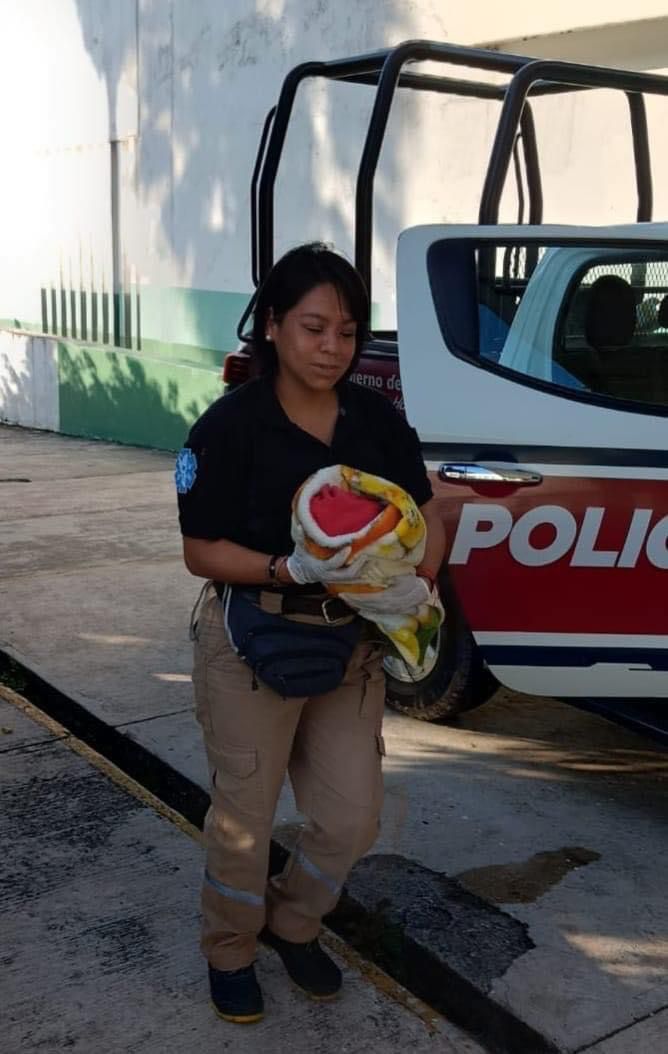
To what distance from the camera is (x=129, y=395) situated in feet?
38.6

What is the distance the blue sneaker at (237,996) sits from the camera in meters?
2.61

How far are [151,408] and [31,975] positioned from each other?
8986 mm

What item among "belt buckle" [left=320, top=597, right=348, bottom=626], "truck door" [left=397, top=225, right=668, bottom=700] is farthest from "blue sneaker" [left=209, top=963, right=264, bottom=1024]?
"truck door" [left=397, top=225, right=668, bottom=700]

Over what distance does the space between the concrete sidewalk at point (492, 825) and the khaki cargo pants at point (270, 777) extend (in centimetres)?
50

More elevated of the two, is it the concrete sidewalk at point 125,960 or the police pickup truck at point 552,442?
the police pickup truck at point 552,442

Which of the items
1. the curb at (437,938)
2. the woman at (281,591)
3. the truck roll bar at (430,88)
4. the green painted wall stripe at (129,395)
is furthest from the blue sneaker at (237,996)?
the green painted wall stripe at (129,395)

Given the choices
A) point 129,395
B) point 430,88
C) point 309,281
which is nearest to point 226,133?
point 129,395

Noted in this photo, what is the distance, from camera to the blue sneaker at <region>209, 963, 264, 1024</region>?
2607 millimetres

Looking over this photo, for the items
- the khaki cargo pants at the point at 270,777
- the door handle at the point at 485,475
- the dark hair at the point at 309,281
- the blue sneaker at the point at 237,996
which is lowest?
the blue sneaker at the point at 237,996

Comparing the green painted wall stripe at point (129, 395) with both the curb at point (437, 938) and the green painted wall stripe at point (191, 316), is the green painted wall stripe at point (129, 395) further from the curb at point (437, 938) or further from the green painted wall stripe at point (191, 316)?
the curb at point (437, 938)

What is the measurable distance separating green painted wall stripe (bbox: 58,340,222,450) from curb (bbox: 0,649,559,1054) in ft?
24.5

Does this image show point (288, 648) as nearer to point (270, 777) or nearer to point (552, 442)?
point (270, 777)

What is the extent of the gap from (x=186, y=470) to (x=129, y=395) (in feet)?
31.3

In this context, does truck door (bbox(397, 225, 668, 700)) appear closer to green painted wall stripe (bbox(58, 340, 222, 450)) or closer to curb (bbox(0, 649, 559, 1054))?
curb (bbox(0, 649, 559, 1054))
